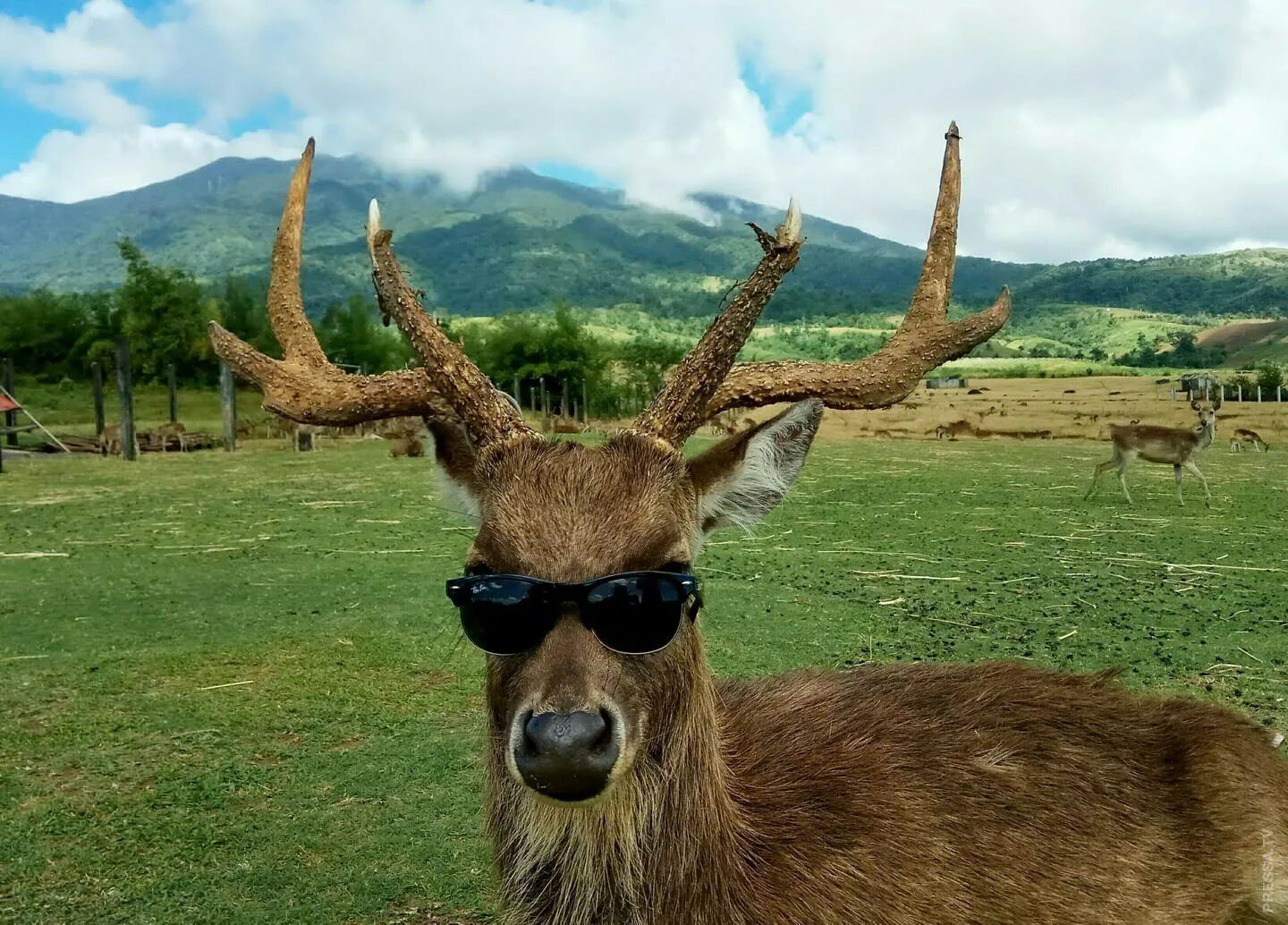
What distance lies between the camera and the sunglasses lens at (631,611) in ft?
8.93

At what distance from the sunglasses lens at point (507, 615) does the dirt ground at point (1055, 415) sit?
99.1 ft


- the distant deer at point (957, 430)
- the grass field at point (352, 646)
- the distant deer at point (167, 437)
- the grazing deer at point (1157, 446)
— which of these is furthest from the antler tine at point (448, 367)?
the distant deer at point (957, 430)

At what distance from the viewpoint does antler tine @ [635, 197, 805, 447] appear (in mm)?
3182

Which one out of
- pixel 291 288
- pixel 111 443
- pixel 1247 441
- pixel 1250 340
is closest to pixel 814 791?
pixel 291 288

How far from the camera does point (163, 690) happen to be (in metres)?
6.58

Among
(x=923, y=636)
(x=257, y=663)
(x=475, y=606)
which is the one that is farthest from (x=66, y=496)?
(x=475, y=606)

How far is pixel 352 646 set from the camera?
7.72 metres

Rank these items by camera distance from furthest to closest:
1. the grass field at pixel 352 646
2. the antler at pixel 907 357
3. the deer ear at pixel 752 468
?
the grass field at pixel 352 646 < the antler at pixel 907 357 < the deer ear at pixel 752 468

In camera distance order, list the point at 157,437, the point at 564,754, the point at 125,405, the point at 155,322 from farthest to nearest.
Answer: the point at 155,322 < the point at 157,437 < the point at 125,405 < the point at 564,754

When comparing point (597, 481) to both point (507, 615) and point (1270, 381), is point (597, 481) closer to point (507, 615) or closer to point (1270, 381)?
point (507, 615)

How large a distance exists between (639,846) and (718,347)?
1.65 metres

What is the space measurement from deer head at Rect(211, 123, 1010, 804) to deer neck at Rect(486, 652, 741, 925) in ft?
0.26

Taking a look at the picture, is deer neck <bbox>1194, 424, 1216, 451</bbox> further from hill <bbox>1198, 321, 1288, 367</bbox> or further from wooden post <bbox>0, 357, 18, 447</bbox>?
hill <bbox>1198, 321, 1288, 367</bbox>

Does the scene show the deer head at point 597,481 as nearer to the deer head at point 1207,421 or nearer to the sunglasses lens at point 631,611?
the sunglasses lens at point 631,611
